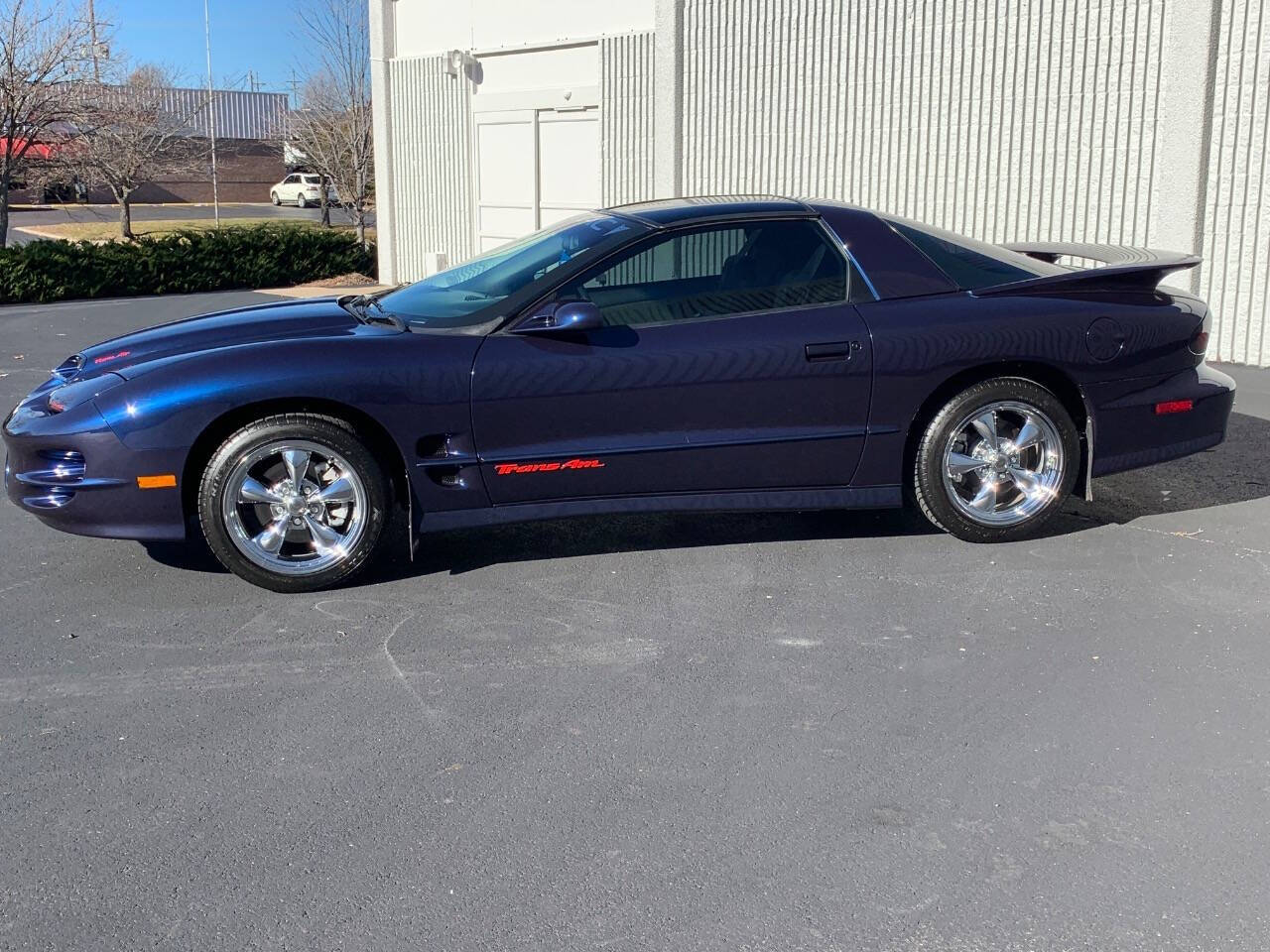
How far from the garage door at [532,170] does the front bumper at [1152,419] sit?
10.3m

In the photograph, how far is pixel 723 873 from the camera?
3205 millimetres

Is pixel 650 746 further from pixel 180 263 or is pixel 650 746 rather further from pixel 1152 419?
pixel 180 263

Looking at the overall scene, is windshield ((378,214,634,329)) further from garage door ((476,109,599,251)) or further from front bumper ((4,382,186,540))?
garage door ((476,109,599,251))

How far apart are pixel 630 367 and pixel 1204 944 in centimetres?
308

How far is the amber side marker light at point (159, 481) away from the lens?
16.4 ft

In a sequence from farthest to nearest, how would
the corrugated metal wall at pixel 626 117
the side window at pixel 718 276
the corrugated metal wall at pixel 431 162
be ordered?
the corrugated metal wall at pixel 431 162 → the corrugated metal wall at pixel 626 117 → the side window at pixel 718 276

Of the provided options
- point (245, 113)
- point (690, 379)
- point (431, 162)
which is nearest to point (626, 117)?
point (431, 162)

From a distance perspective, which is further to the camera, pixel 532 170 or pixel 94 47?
pixel 94 47

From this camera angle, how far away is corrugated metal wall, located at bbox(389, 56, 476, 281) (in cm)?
1792

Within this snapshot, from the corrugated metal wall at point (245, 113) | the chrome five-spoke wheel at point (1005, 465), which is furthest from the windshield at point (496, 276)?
the corrugated metal wall at point (245, 113)

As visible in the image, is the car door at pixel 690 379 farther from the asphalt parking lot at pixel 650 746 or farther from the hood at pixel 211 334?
the hood at pixel 211 334

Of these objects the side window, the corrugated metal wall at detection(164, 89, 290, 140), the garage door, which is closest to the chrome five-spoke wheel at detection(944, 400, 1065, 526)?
the side window

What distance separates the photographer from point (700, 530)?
6148 mm

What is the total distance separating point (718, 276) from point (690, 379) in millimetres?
576
